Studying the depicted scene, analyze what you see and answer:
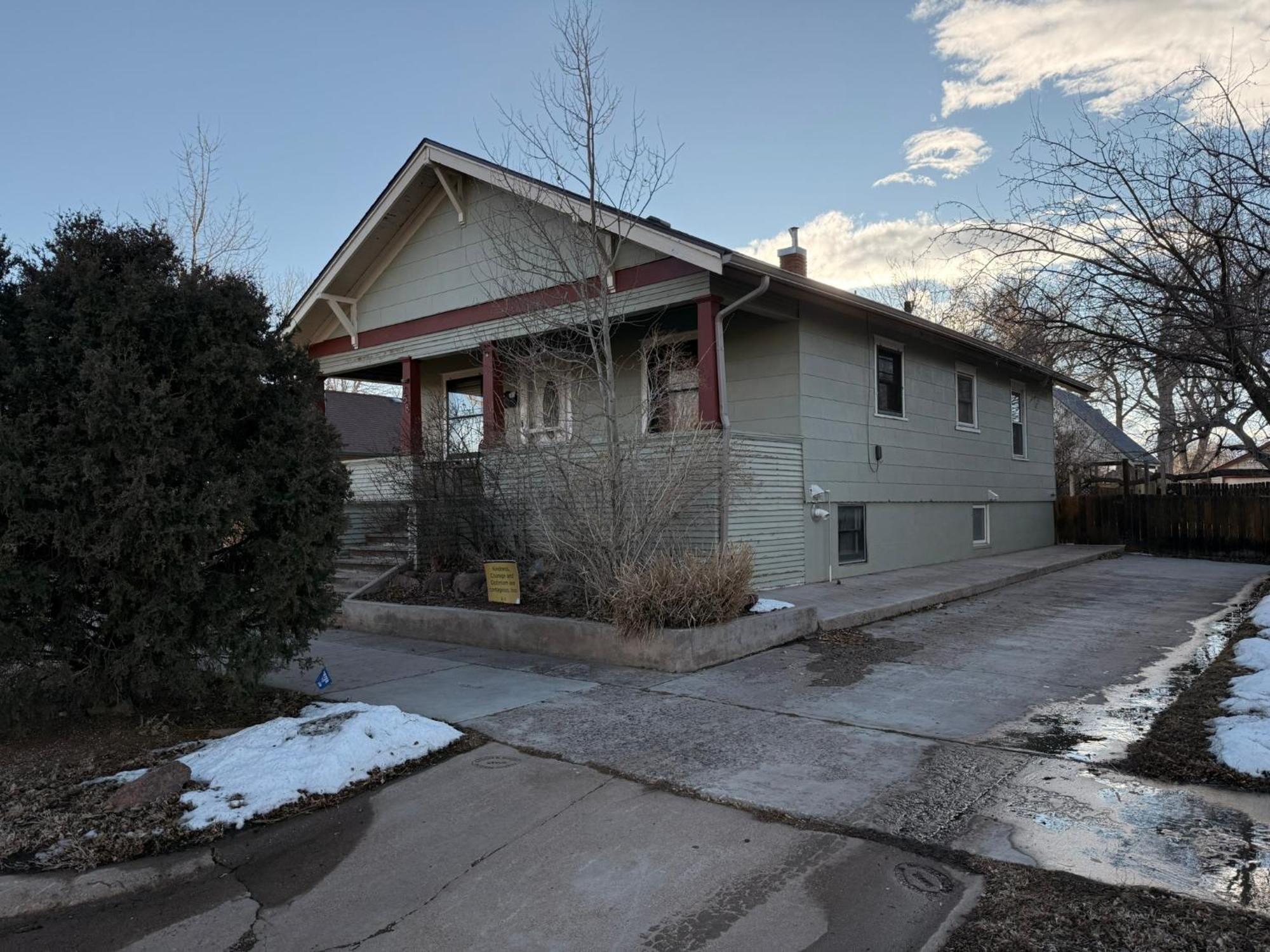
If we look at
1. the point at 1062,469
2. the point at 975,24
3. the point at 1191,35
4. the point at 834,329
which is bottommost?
the point at 1062,469

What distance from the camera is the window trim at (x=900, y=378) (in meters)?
12.8

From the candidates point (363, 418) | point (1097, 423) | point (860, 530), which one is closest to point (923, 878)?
point (860, 530)

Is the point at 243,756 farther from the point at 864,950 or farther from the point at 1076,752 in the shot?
the point at 1076,752

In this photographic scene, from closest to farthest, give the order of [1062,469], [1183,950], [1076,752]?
[1183,950]
[1076,752]
[1062,469]

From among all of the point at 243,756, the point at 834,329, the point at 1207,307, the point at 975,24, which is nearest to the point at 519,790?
the point at 243,756

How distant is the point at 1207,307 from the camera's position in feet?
20.2

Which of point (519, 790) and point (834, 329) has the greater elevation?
point (834, 329)

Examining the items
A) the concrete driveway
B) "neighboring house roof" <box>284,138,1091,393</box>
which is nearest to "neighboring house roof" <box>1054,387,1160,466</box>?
"neighboring house roof" <box>284,138,1091,393</box>

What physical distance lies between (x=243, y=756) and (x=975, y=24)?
27.2 ft

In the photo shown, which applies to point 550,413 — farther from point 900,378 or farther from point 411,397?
point 900,378

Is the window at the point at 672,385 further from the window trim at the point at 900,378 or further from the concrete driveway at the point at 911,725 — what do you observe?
the concrete driveway at the point at 911,725

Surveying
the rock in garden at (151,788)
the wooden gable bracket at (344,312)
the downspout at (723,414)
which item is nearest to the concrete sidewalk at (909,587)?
the downspout at (723,414)

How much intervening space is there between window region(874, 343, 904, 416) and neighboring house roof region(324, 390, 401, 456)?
14135 millimetres

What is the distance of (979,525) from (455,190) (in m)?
11.5
